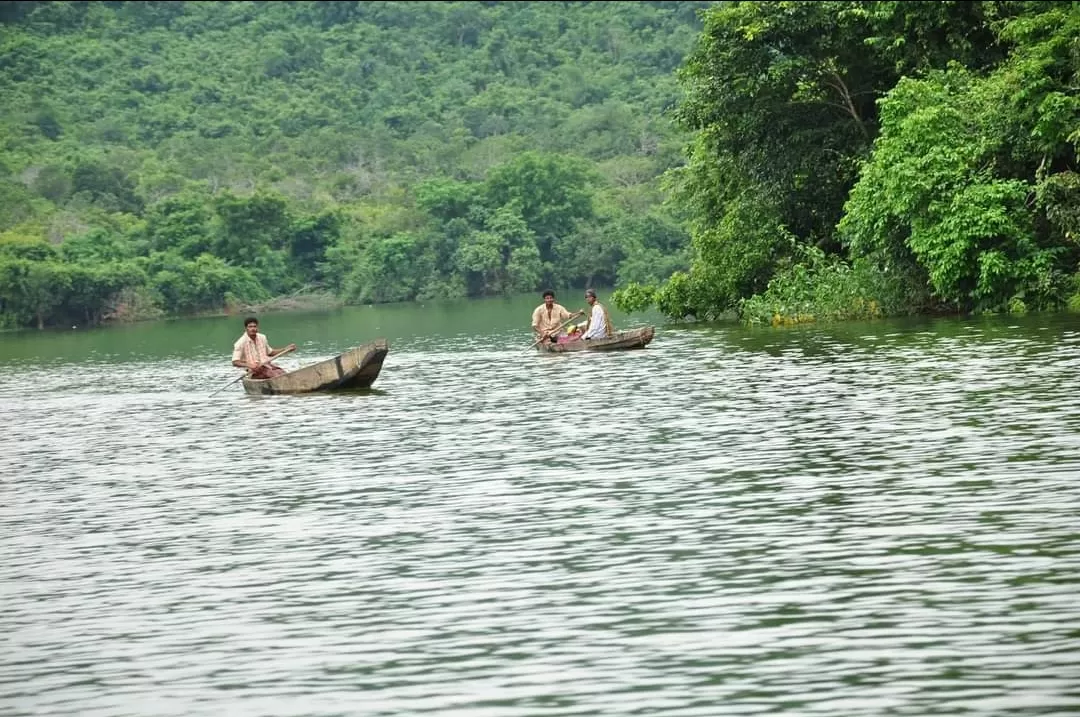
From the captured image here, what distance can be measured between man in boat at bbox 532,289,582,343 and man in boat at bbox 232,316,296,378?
23.2 feet

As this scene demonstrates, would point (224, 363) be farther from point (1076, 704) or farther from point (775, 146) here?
point (1076, 704)

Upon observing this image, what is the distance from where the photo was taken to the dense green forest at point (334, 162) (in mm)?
104812

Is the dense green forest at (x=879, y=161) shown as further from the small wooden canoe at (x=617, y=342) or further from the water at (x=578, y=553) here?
the water at (x=578, y=553)

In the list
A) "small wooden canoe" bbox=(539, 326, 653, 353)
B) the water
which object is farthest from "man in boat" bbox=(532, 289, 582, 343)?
the water

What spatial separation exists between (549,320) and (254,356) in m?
8.09

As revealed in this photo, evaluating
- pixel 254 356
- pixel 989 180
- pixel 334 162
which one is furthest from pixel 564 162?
pixel 254 356

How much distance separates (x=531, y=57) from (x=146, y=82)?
126 ft

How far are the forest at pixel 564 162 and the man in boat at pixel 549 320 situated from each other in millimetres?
6148

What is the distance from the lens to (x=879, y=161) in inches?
1470

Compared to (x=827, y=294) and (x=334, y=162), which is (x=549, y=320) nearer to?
(x=827, y=294)

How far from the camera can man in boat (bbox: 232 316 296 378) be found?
106ft

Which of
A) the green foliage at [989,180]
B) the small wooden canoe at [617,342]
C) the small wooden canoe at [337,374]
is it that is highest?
the green foliage at [989,180]

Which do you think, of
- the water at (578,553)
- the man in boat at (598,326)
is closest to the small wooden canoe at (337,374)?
the water at (578,553)

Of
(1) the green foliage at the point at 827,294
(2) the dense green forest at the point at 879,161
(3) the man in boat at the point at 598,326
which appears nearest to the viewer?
(2) the dense green forest at the point at 879,161
